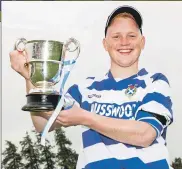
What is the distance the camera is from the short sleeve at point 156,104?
299 centimetres

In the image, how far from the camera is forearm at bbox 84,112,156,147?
2.90 metres

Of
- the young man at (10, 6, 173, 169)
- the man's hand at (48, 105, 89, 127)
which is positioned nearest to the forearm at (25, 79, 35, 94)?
the young man at (10, 6, 173, 169)

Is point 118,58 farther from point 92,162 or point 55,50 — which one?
point 92,162

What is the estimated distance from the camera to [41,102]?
2.99 metres

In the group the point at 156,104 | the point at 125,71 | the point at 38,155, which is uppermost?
the point at 125,71

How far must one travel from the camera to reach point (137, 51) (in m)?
3.22

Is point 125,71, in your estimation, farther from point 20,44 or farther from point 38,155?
point 38,155

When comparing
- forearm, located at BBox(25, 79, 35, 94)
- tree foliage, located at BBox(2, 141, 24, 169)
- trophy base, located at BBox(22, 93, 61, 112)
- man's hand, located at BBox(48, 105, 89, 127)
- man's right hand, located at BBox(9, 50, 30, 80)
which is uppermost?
man's right hand, located at BBox(9, 50, 30, 80)

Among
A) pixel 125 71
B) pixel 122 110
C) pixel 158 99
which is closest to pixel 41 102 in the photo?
pixel 122 110

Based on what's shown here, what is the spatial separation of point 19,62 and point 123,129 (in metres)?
0.79

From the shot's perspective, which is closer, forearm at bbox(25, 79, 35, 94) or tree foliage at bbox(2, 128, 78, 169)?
forearm at bbox(25, 79, 35, 94)

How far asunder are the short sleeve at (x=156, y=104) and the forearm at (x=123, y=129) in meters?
0.06

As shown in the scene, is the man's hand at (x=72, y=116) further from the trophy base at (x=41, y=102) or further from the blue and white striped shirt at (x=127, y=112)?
the blue and white striped shirt at (x=127, y=112)

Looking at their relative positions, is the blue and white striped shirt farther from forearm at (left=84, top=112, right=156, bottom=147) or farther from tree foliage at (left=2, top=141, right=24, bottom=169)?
tree foliage at (left=2, top=141, right=24, bottom=169)
